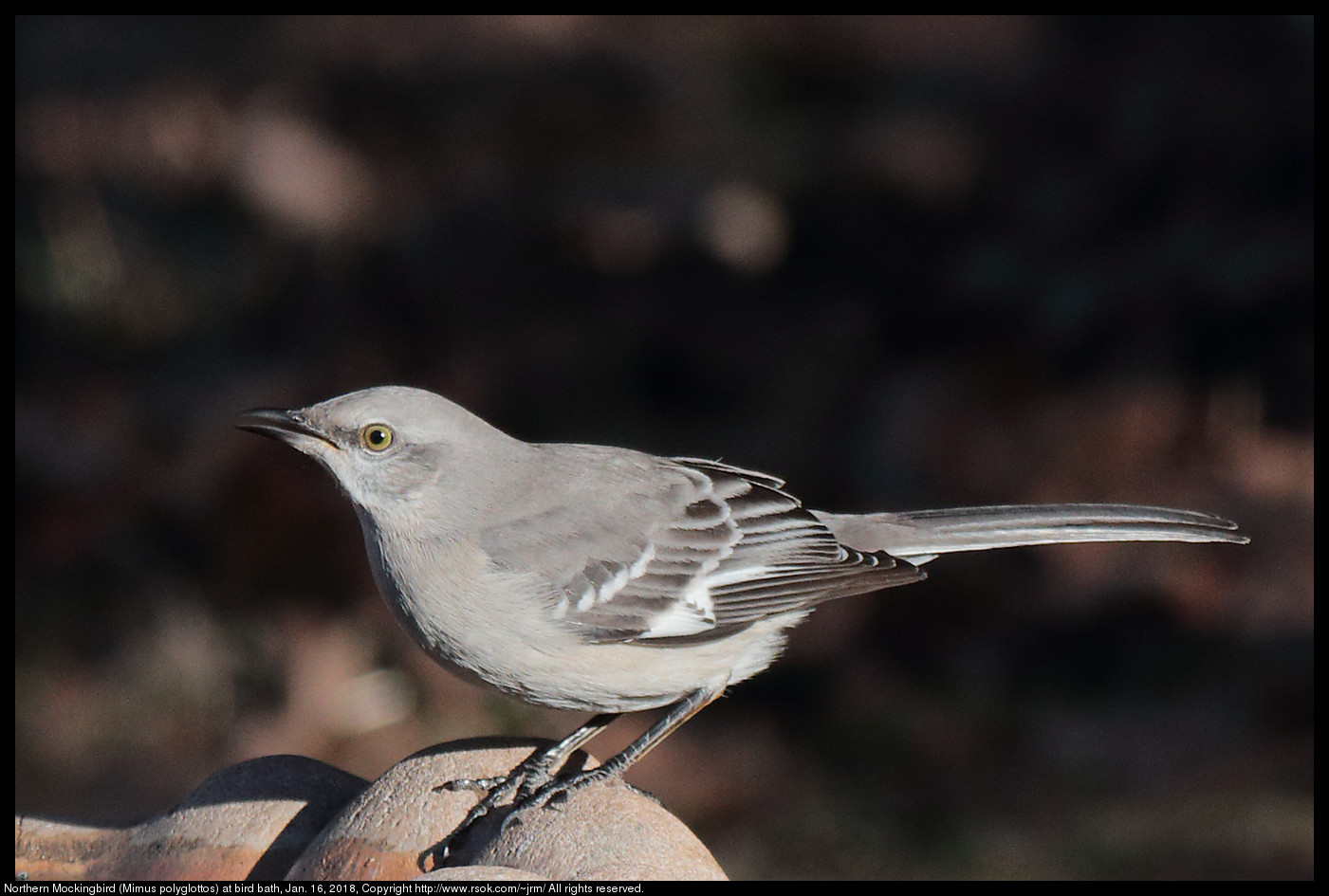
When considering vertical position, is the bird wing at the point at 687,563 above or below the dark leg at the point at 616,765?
above

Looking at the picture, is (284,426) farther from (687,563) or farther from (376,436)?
(687,563)

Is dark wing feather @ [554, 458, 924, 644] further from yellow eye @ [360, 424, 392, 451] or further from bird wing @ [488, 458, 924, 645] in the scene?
yellow eye @ [360, 424, 392, 451]

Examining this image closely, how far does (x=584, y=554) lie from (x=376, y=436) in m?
0.74

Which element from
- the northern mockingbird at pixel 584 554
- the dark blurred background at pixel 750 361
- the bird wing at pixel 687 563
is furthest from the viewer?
the dark blurred background at pixel 750 361

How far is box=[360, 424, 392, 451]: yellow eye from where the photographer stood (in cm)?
396

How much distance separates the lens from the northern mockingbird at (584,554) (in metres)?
3.91

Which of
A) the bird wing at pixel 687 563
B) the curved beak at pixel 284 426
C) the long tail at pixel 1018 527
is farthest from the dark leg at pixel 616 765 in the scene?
the curved beak at pixel 284 426

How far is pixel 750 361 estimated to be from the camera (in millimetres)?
10352

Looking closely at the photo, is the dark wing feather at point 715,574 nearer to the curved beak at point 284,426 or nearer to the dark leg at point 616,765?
the dark leg at point 616,765

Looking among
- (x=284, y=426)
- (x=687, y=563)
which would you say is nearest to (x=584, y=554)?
(x=687, y=563)

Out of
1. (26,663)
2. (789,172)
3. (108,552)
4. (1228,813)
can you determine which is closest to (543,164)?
(789,172)

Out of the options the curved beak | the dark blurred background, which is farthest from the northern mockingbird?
the dark blurred background

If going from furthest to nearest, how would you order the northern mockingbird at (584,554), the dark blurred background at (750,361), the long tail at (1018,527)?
the dark blurred background at (750,361) → the long tail at (1018,527) → the northern mockingbird at (584,554)

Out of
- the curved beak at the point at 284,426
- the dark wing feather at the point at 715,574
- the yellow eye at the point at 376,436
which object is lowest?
the dark wing feather at the point at 715,574
